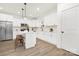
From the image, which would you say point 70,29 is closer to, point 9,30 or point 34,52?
point 34,52

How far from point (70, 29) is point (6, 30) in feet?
17.0

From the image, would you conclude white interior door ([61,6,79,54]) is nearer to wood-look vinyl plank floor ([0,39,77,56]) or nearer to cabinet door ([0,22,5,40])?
wood-look vinyl plank floor ([0,39,77,56])

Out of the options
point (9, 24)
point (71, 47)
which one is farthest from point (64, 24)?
point (9, 24)

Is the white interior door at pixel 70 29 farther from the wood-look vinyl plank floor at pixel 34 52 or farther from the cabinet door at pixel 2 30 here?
the cabinet door at pixel 2 30

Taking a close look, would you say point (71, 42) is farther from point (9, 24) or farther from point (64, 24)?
point (9, 24)

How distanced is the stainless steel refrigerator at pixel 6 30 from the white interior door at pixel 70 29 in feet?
15.4

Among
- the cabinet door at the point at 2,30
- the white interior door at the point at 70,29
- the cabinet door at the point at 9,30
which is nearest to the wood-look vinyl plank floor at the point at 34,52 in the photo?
the white interior door at the point at 70,29

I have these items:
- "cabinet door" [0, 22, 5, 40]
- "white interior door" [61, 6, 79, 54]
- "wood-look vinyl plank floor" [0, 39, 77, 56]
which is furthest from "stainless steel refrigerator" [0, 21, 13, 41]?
"white interior door" [61, 6, 79, 54]

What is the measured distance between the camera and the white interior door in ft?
10.1

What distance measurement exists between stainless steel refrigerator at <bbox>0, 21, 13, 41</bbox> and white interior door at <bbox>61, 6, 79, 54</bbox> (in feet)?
15.4

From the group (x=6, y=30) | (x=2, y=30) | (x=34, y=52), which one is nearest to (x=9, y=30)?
(x=6, y=30)

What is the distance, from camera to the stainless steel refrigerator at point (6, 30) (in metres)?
6.03

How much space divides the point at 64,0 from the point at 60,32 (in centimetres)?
169

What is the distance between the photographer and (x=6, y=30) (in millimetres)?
6301
